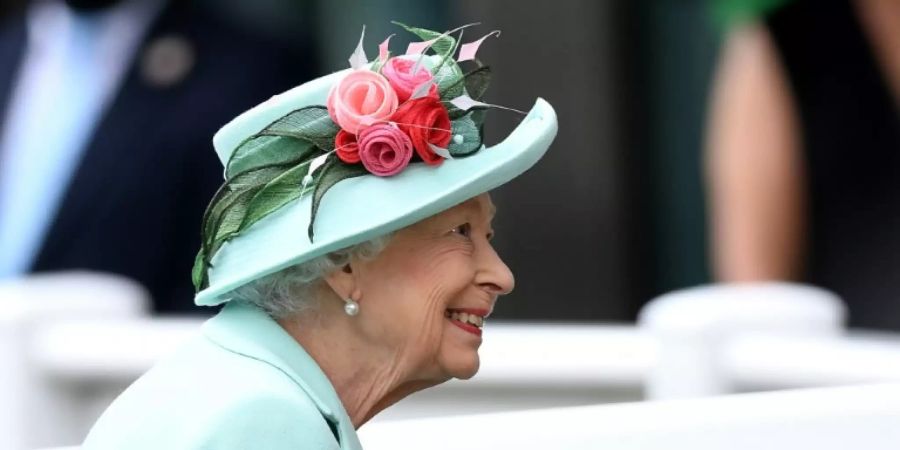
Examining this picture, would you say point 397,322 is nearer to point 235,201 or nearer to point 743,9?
point 235,201

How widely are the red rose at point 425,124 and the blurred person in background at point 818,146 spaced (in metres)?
3.12

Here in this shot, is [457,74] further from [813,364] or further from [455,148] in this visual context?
[813,364]

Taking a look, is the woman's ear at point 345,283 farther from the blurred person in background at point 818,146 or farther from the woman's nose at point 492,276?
the blurred person in background at point 818,146

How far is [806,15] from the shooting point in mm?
6309

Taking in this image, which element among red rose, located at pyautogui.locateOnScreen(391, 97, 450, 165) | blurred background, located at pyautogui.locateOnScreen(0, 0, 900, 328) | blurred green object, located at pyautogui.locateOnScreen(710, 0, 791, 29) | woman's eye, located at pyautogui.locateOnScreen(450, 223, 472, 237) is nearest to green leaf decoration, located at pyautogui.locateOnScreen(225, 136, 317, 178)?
red rose, located at pyautogui.locateOnScreen(391, 97, 450, 165)

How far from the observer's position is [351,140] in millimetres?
3092

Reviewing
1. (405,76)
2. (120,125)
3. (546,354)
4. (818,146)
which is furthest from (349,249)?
(120,125)

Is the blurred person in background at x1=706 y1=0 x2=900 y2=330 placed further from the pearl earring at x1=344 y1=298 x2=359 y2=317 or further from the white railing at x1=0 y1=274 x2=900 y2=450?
the pearl earring at x1=344 y1=298 x2=359 y2=317

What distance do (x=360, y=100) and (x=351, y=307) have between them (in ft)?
0.92

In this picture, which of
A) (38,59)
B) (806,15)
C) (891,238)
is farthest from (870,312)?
(38,59)

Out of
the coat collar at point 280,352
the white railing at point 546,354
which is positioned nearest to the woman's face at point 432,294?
the coat collar at point 280,352

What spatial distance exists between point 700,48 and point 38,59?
84.8 inches

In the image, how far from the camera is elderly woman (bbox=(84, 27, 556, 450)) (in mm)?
3037

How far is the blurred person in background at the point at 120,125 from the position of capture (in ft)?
22.0
